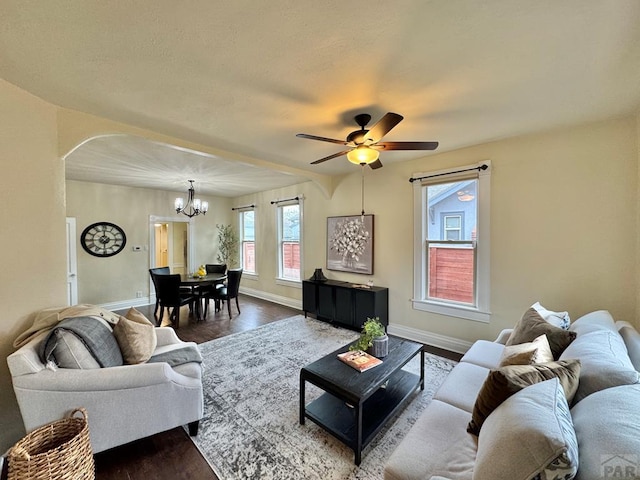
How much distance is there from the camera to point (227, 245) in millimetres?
6914

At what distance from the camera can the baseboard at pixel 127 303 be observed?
17.4ft

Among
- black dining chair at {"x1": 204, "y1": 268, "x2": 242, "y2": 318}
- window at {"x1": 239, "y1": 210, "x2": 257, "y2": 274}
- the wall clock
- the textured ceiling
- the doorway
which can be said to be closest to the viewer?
the textured ceiling

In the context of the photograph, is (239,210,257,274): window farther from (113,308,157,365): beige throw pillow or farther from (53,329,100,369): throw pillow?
(53,329,100,369): throw pillow

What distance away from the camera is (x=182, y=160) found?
3.72 meters

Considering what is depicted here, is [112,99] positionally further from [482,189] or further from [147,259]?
[147,259]

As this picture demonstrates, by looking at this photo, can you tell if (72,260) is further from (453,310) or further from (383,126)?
(453,310)

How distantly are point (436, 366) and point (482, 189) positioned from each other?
2.15 metres

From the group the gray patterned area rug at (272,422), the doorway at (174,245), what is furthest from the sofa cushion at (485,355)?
the doorway at (174,245)

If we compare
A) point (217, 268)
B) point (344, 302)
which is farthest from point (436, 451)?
point (217, 268)

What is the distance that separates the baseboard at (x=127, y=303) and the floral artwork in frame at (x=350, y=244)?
4.19 m

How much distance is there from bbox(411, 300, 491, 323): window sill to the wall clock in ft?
19.2

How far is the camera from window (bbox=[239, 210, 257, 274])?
6.66 meters

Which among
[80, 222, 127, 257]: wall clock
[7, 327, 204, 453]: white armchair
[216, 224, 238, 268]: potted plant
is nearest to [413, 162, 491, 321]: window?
[7, 327, 204, 453]: white armchair

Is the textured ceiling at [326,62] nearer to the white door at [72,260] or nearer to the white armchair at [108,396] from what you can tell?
the white armchair at [108,396]
